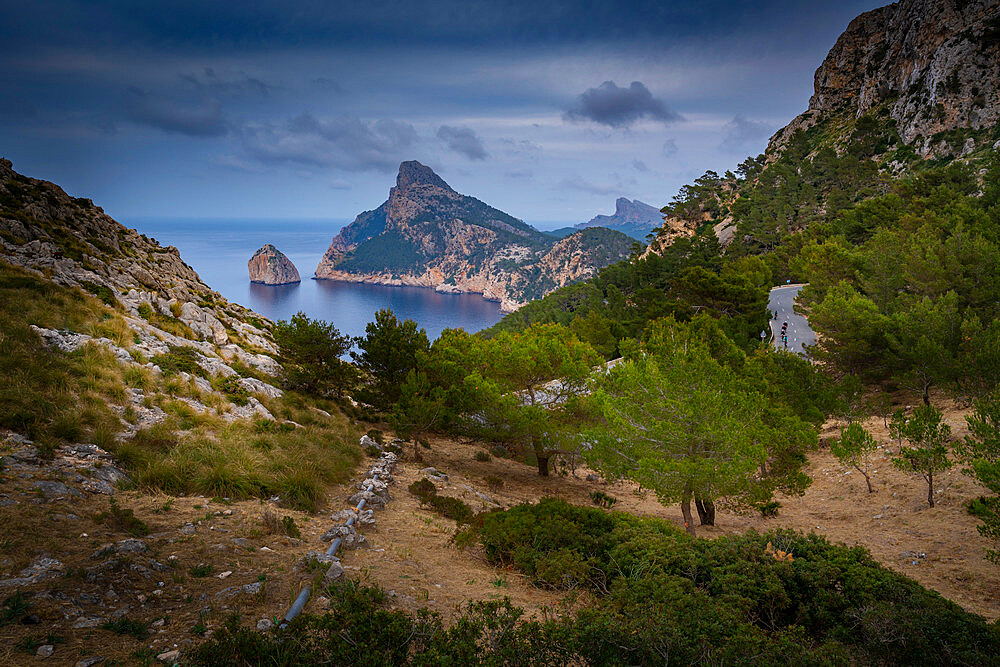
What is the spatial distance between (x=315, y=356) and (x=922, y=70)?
87023 mm

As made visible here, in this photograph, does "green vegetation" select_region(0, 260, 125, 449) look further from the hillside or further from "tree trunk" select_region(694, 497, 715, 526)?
the hillside

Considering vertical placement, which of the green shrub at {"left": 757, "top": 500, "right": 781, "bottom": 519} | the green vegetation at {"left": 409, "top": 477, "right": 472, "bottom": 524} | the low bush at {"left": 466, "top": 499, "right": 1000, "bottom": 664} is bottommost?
the green shrub at {"left": 757, "top": 500, "right": 781, "bottom": 519}

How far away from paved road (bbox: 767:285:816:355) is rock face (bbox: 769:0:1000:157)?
3130 centimetres

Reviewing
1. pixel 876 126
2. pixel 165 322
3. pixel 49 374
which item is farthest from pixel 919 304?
pixel 876 126

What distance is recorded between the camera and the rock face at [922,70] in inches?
2079

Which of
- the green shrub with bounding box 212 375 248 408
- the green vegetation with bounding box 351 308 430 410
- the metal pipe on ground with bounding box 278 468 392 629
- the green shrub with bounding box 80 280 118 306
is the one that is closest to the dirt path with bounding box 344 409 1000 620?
the metal pipe on ground with bounding box 278 468 392 629

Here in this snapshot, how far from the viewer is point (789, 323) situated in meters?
32.4

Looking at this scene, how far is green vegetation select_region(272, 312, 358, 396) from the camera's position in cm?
1912

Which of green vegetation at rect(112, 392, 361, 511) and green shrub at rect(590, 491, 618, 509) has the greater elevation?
green vegetation at rect(112, 392, 361, 511)

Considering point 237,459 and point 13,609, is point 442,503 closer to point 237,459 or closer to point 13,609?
point 237,459

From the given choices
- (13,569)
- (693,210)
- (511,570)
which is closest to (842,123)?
(693,210)

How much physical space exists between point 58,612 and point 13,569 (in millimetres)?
1109

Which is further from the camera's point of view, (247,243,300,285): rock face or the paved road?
(247,243,300,285): rock face

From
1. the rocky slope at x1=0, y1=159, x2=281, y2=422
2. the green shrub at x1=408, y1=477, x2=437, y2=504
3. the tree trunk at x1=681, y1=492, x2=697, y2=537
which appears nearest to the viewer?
the tree trunk at x1=681, y1=492, x2=697, y2=537
